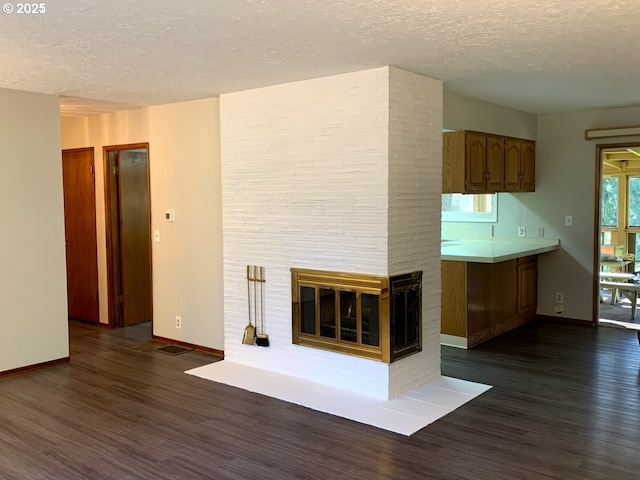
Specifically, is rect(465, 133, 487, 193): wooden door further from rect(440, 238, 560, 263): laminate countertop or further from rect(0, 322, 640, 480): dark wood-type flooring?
rect(0, 322, 640, 480): dark wood-type flooring

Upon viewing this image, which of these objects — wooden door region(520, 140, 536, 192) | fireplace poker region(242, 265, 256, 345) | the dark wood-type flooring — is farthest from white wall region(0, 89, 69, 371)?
Answer: wooden door region(520, 140, 536, 192)

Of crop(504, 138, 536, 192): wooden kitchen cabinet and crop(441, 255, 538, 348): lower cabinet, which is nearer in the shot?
crop(441, 255, 538, 348): lower cabinet

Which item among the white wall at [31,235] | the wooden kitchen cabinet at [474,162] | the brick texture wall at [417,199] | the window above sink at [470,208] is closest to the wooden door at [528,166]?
the wooden kitchen cabinet at [474,162]

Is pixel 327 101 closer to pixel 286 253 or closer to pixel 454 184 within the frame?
pixel 286 253

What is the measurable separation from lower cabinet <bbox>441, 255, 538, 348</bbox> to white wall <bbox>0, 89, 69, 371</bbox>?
11.3ft

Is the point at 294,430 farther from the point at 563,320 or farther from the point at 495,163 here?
the point at 563,320

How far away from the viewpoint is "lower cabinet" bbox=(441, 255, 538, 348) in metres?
5.29

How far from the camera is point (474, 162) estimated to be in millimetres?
5387

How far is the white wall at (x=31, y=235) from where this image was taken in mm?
4590

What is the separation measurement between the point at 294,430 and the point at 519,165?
411cm

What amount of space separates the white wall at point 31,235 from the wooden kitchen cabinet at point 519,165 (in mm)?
4327

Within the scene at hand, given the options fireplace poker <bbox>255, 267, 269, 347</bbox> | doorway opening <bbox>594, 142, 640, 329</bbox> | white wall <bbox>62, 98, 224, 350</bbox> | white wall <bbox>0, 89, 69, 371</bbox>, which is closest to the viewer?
white wall <bbox>0, 89, 69, 371</bbox>

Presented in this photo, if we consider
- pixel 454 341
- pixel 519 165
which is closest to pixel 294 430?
pixel 454 341

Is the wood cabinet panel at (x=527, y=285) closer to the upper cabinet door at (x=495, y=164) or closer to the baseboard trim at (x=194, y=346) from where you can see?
the upper cabinet door at (x=495, y=164)
